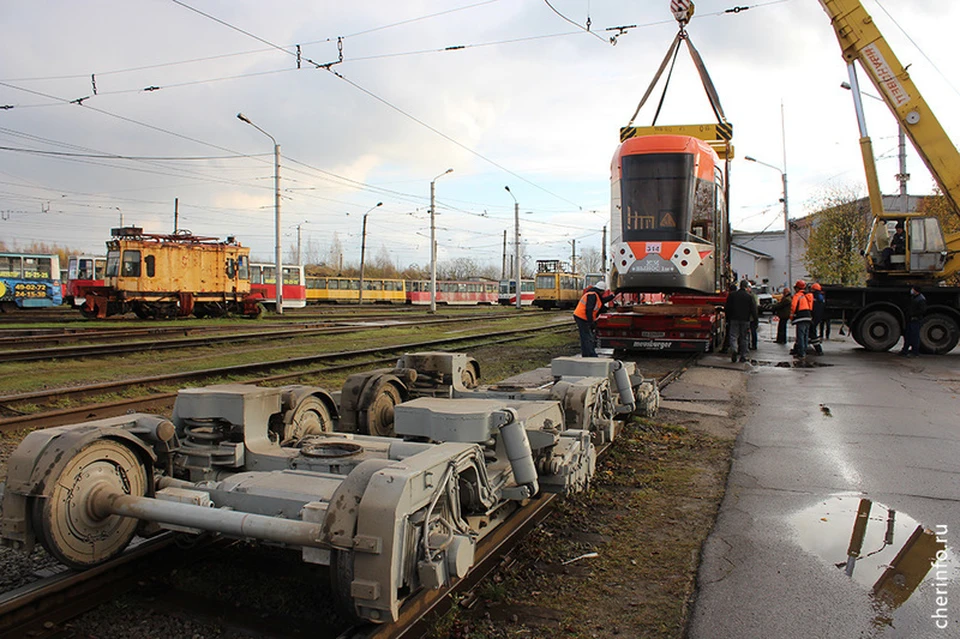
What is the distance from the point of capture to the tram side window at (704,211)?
13.0 metres

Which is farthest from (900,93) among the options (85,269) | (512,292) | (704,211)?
(512,292)

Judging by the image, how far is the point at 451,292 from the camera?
63.2m

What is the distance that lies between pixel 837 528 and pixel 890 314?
14.3 meters

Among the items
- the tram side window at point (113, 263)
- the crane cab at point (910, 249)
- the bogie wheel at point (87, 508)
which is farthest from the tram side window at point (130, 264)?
the bogie wheel at point (87, 508)

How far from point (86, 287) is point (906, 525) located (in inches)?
1134

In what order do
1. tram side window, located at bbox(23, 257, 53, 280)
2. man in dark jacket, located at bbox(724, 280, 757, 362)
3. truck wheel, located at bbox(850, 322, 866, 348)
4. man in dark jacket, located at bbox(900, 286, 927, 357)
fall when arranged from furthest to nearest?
tram side window, located at bbox(23, 257, 53, 280)
truck wheel, located at bbox(850, 322, 866, 348)
man in dark jacket, located at bbox(900, 286, 927, 357)
man in dark jacket, located at bbox(724, 280, 757, 362)

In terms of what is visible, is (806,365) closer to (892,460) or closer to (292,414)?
(892,460)

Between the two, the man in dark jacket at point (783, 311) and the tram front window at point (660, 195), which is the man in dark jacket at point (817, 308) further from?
the tram front window at point (660, 195)

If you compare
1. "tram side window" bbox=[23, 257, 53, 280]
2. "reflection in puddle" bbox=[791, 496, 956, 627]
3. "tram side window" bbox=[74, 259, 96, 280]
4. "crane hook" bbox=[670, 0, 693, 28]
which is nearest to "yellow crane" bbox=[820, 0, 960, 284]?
"crane hook" bbox=[670, 0, 693, 28]

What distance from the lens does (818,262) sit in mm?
39500

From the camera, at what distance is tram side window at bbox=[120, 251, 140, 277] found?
1010 inches

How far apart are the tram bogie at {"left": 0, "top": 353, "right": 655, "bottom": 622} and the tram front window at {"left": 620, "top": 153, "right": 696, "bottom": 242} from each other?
859 cm

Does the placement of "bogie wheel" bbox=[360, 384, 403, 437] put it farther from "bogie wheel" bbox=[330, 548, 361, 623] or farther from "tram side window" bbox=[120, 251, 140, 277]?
"tram side window" bbox=[120, 251, 140, 277]

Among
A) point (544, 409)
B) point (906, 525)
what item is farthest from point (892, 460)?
point (544, 409)
